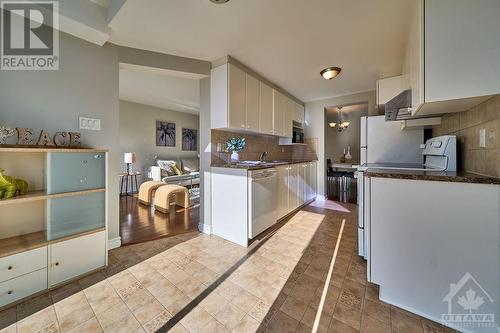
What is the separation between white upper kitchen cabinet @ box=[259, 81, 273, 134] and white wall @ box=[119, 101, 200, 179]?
411 cm

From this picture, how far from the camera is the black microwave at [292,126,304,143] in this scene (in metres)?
4.23

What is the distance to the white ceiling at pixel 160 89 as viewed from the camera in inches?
140

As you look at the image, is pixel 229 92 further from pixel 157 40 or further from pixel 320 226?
pixel 320 226

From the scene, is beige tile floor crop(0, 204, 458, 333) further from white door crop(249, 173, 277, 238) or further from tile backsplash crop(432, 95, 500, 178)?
tile backsplash crop(432, 95, 500, 178)

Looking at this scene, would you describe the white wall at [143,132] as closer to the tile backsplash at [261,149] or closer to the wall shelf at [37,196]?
the tile backsplash at [261,149]

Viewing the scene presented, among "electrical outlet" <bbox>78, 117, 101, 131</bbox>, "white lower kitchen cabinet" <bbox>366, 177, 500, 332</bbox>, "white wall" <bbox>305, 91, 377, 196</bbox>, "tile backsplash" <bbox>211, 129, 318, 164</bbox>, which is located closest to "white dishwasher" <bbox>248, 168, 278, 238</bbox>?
"tile backsplash" <bbox>211, 129, 318, 164</bbox>

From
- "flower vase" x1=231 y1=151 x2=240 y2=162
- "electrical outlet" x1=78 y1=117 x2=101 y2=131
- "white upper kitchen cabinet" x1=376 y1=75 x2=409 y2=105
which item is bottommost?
"flower vase" x1=231 y1=151 x2=240 y2=162

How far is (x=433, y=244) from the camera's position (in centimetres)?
120

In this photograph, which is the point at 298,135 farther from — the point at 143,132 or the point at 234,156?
the point at 143,132

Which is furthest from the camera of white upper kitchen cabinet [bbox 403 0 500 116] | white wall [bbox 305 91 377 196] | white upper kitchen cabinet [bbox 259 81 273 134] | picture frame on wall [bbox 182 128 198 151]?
picture frame on wall [bbox 182 128 198 151]

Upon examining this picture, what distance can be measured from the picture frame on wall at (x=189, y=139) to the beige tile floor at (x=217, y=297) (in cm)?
483

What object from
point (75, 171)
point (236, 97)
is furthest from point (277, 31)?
point (75, 171)

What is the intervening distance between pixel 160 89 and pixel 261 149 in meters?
2.74

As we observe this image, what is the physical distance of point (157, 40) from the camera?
7.01 ft
